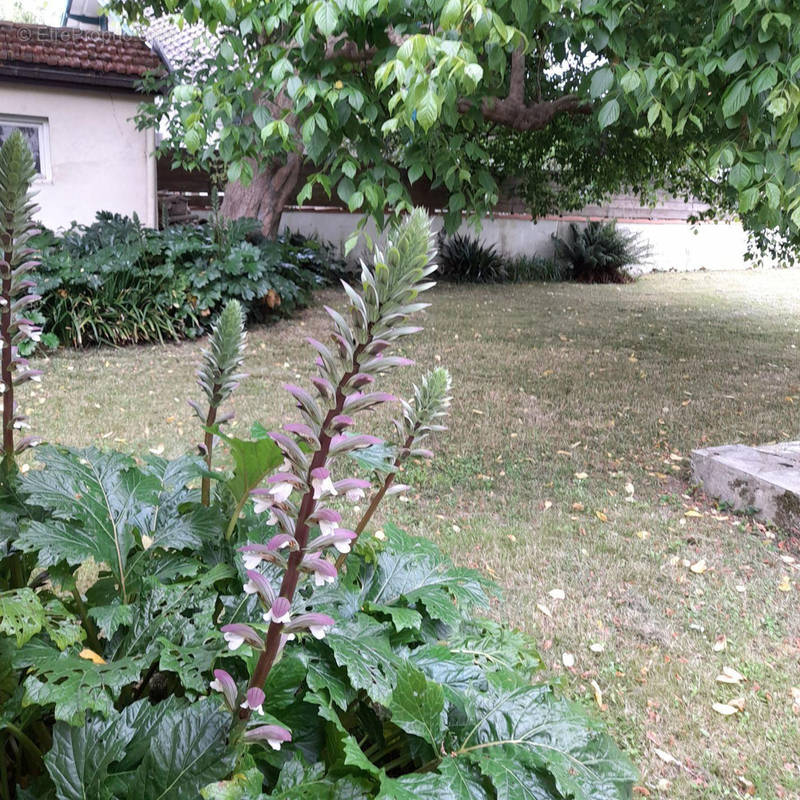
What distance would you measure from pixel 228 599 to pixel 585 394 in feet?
19.2

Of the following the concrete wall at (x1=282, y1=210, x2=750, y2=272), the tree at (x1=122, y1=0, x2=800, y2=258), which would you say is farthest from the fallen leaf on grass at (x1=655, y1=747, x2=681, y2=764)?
the concrete wall at (x1=282, y1=210, x2=750, y2=272)

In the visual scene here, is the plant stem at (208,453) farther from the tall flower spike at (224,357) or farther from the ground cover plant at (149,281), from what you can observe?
the ground cover plant at (149,281)

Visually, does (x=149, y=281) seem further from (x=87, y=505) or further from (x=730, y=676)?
(x=730, y=676)

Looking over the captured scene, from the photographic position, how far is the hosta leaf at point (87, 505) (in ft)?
4.85

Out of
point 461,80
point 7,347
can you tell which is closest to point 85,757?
point 7,347

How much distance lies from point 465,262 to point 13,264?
13.5 meters

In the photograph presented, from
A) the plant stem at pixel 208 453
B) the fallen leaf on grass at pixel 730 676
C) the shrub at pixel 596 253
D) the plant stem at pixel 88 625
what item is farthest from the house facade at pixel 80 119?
the fallen leaf on grass at pixel 730 676

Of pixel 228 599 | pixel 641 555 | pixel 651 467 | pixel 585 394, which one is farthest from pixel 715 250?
pixel 228 599

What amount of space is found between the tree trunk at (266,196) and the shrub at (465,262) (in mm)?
4335

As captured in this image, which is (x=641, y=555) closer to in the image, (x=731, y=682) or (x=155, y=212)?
(x=731, y=682)

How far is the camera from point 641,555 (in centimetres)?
389

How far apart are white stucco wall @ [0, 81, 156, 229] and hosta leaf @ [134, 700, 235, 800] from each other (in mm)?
11295

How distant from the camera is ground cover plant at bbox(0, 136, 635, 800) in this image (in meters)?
1.03

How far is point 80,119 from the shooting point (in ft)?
36.5
